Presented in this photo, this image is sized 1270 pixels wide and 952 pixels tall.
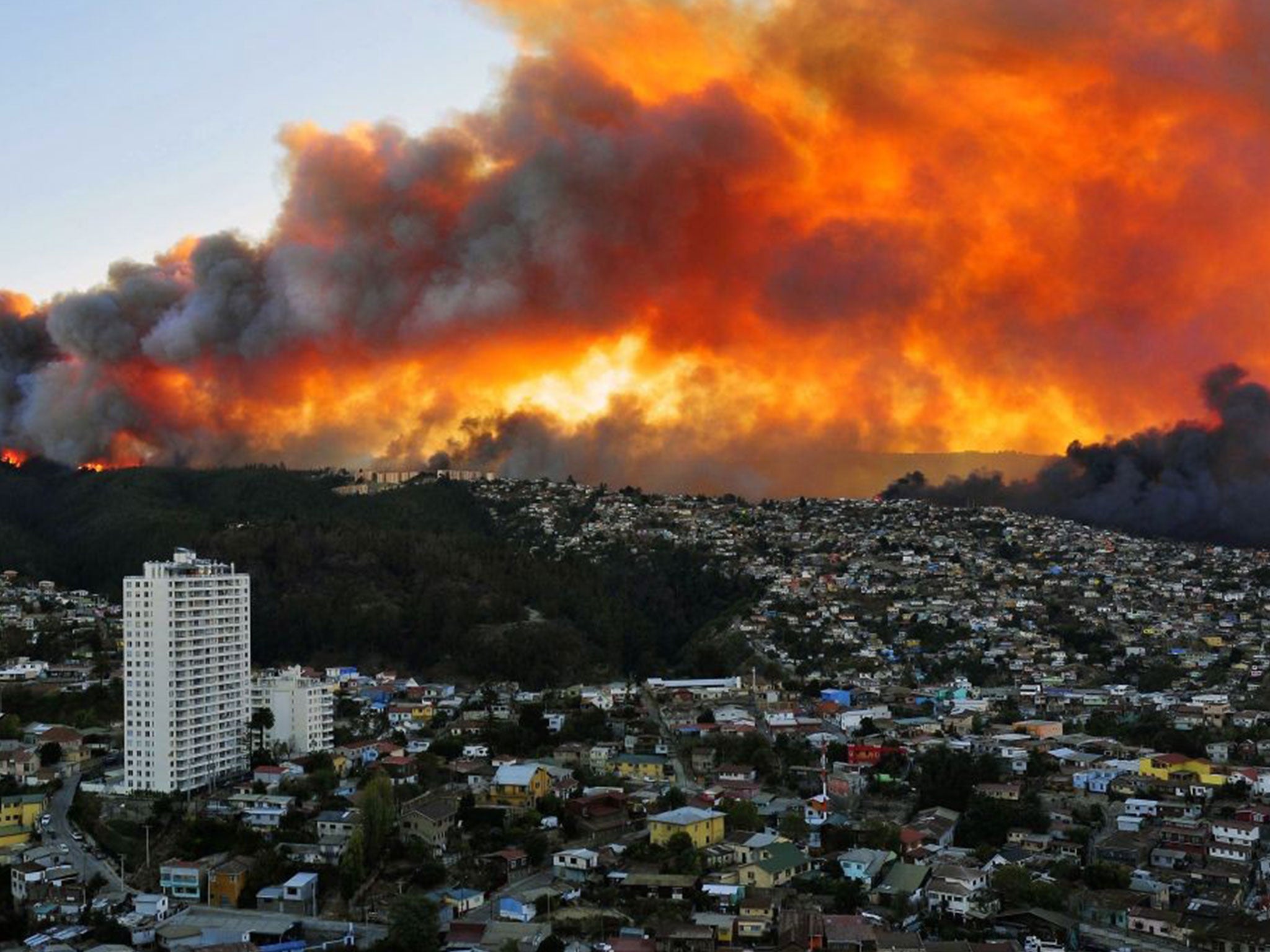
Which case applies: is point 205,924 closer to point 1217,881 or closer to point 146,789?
point 146,789

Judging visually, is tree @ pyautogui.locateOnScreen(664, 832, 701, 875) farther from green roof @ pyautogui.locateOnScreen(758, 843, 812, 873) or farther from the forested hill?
the forested hill

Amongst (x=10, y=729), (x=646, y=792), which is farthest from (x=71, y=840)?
(x=646, y=792)

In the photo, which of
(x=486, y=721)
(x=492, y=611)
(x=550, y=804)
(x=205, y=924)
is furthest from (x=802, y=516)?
(x=205, y=924)

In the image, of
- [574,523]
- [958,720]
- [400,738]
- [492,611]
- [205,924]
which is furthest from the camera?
[574,523]

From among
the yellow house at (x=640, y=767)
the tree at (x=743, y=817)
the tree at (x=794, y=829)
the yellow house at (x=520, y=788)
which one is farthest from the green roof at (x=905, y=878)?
the yellow house at (x=640, y=767)

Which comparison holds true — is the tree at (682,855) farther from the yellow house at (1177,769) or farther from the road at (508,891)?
the yellow house at (1177,769)

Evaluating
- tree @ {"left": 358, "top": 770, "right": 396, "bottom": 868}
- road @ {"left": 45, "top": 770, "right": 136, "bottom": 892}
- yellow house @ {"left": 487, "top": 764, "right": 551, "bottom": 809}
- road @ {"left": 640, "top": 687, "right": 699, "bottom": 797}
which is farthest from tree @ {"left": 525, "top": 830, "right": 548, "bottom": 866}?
road @ {"left": 45, "top": 770, "right": 136, "bottom": 892}

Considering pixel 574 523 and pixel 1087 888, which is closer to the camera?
pixel 1087 888
